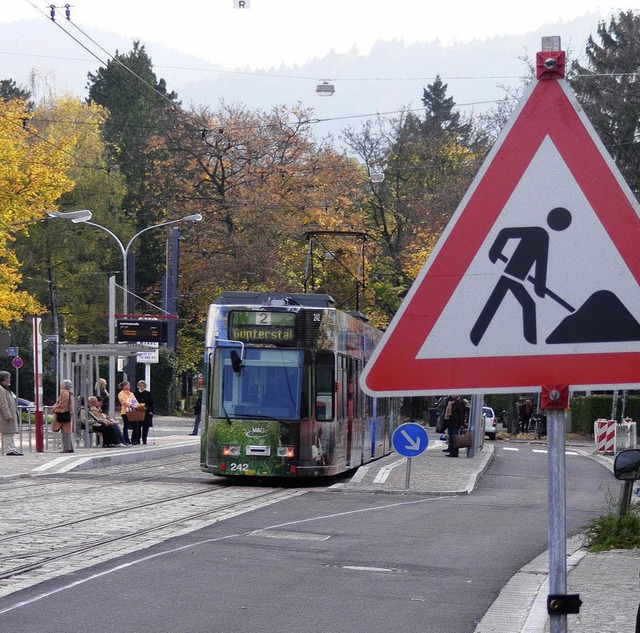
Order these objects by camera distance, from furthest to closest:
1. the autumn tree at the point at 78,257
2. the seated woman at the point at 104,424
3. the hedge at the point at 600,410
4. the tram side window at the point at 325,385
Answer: the autumn tree at the point at 78,257 → the hedge at the point at 600,410 → the seated woman at the point at 104,424 → the tram side window at the point at 325,385

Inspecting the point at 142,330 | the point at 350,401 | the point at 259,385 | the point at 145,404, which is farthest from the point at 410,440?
the point at 142,330

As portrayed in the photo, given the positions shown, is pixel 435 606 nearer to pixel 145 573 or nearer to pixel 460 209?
pixel 145 573

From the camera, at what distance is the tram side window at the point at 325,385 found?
883 inches

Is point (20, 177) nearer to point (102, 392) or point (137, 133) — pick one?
point (102, 392)

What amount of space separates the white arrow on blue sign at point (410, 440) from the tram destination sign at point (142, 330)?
20.3 m

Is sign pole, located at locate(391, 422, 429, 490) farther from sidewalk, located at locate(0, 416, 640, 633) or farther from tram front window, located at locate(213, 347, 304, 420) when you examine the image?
tram front window, located at locate(213, 347, 304, 420)

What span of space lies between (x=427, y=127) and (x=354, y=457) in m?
46.6

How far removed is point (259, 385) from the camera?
22.2 metres

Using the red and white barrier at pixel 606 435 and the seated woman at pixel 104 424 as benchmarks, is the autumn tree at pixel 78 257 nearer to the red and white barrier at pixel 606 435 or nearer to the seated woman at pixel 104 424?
the red and white barrier at pixel 606 435

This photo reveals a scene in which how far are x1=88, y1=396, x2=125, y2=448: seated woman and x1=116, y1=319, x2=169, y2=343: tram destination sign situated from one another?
264 inches

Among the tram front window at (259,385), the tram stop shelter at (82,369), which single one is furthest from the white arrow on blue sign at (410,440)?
the tram stop shelter at (82,369)

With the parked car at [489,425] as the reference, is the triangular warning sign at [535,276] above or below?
above

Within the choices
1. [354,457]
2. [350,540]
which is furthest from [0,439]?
[350,540]

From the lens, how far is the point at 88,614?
859cm
